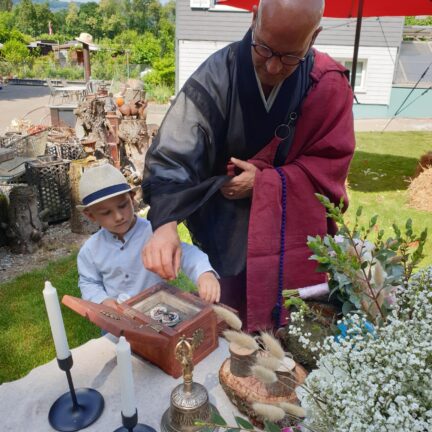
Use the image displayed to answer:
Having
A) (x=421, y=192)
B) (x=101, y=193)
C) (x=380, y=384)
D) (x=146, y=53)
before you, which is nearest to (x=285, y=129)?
(x=101, y=193)

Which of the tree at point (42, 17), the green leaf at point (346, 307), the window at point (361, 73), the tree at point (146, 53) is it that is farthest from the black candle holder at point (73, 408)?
the tree at point (42, 17)

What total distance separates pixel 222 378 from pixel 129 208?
85cm

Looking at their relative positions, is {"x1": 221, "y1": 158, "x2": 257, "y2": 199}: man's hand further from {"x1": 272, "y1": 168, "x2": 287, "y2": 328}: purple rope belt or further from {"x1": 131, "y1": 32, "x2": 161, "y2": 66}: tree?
{"x1": 131, "y1": 32, "x2": 161, "y2": 66}: tree

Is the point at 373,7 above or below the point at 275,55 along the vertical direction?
above

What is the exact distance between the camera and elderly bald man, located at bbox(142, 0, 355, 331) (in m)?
1.60

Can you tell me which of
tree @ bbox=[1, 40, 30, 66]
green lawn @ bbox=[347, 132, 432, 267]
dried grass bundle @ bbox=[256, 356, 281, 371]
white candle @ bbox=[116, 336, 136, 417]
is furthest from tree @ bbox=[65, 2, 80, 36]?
dried grass bundle @ bbox=[256, 356, 281, 371]

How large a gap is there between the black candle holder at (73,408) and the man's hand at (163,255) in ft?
1.16

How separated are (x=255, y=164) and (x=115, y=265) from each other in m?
0.73

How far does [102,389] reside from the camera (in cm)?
149

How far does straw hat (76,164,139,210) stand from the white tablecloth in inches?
22.4

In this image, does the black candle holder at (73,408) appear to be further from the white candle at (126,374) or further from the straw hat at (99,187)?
the straw hat at (99,187)

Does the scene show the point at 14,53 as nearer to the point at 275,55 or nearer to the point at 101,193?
the point at 101,193

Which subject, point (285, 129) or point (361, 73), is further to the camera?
point (361, 73)

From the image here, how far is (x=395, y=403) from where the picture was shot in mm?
710
